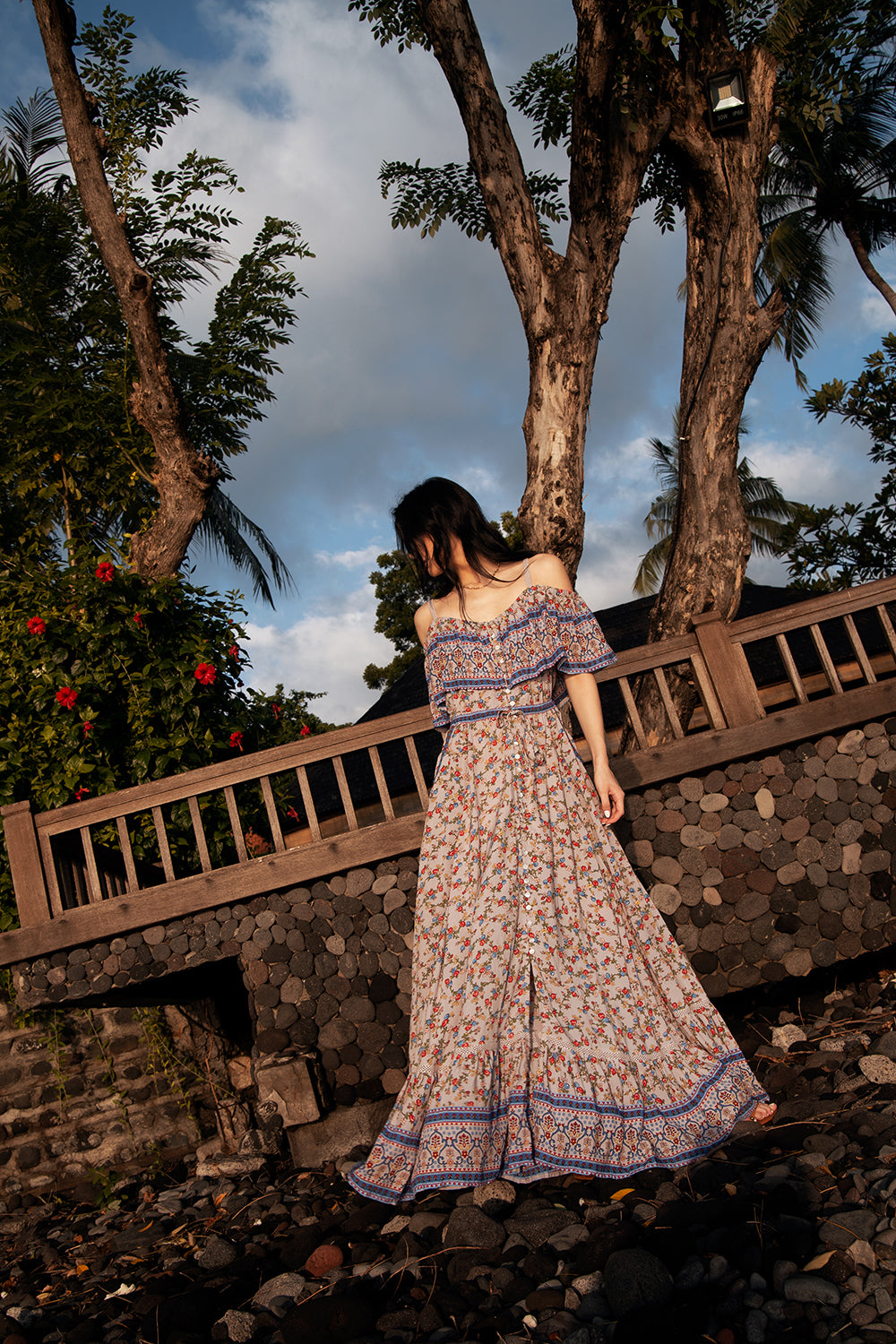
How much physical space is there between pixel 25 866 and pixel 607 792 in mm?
2883

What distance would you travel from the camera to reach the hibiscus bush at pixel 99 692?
16.4ft

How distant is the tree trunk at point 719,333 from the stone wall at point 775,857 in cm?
135

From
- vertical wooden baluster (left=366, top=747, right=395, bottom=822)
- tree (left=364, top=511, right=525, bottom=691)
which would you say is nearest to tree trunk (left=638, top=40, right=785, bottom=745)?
vertical wooden baluster (left=366, top=747, right=395, bottom=822)

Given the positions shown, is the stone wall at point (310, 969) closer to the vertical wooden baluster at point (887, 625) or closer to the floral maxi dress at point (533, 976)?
the floral maxi dress at point (533, 976)

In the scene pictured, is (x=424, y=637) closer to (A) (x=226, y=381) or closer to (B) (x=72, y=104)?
(B) (x=72, y=104)

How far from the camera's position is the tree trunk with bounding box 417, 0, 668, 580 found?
18.1 feet

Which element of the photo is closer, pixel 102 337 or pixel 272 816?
pixel 272 816

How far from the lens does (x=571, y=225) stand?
5898mm

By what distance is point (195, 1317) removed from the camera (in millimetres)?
2344

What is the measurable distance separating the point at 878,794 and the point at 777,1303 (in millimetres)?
3195

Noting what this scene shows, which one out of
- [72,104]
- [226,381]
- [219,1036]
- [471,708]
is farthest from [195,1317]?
[226,381]

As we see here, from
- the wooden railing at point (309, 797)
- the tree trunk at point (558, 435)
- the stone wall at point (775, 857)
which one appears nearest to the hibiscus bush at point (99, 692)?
the wooden railing at point (309, 797)

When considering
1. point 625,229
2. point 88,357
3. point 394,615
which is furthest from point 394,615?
point 625,229

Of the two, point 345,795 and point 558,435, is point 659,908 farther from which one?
point 558,435
